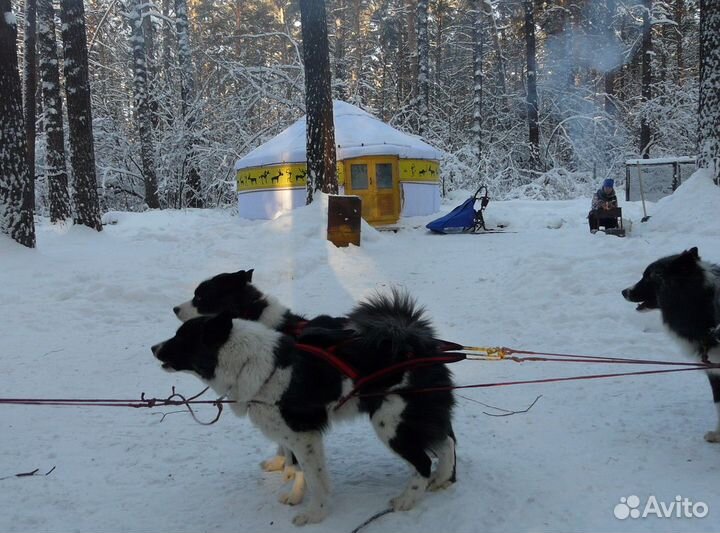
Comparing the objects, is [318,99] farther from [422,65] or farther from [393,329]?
[422,65]

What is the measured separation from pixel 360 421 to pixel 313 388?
136cm

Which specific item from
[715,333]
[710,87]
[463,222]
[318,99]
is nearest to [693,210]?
[710,87]

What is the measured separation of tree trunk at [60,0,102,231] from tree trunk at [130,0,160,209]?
8.81 meters

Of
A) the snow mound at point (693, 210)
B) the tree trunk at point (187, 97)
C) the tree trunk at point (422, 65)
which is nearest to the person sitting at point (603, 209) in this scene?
the snow mound at point (693, 210)

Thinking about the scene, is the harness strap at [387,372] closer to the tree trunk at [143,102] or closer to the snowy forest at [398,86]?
the snowy forest at [398,86]

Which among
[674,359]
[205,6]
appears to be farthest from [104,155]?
[674,359]

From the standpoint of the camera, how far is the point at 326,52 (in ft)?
36.9

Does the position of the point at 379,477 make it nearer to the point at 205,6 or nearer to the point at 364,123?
the point at 364,123

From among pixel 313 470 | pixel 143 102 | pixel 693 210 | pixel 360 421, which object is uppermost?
pixel 143 102

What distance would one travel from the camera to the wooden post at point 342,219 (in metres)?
9.90

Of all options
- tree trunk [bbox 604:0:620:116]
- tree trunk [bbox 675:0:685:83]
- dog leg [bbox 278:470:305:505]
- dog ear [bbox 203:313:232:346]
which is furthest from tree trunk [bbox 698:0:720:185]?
tree trunk [bbox 675:0:685:83]

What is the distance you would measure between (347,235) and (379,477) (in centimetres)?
699

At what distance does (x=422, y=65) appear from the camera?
24.1 meters

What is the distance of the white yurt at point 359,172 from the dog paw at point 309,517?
13817 millimetres
